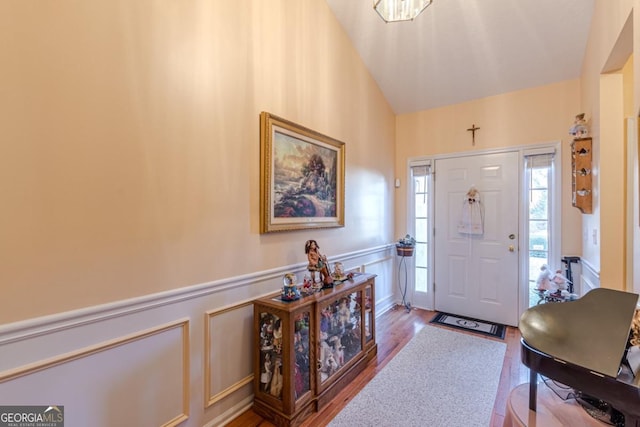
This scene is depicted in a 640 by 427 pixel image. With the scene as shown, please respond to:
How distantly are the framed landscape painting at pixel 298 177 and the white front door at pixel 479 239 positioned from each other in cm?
166

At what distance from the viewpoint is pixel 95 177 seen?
4.11 ft

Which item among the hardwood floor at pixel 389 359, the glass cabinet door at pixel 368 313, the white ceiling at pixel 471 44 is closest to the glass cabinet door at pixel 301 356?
the hardwood floor at pixel 389 359

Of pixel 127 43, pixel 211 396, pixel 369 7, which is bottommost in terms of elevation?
pixel 211 396

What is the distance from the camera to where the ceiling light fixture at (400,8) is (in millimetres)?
1826

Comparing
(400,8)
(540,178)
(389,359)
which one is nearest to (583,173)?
(540,178)

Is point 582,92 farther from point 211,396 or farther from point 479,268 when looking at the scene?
point 211,396

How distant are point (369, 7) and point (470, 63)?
1285 millimetres

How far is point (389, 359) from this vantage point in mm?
2588

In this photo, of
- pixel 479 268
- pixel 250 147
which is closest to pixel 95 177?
pixel 250 147

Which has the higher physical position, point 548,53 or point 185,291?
point 548,53

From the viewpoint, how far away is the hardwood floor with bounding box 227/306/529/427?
1.84 metres

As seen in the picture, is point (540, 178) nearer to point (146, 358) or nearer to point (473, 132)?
point (473, 132)

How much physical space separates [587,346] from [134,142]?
2114 mm

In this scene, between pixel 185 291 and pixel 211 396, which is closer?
pixel 185 291
